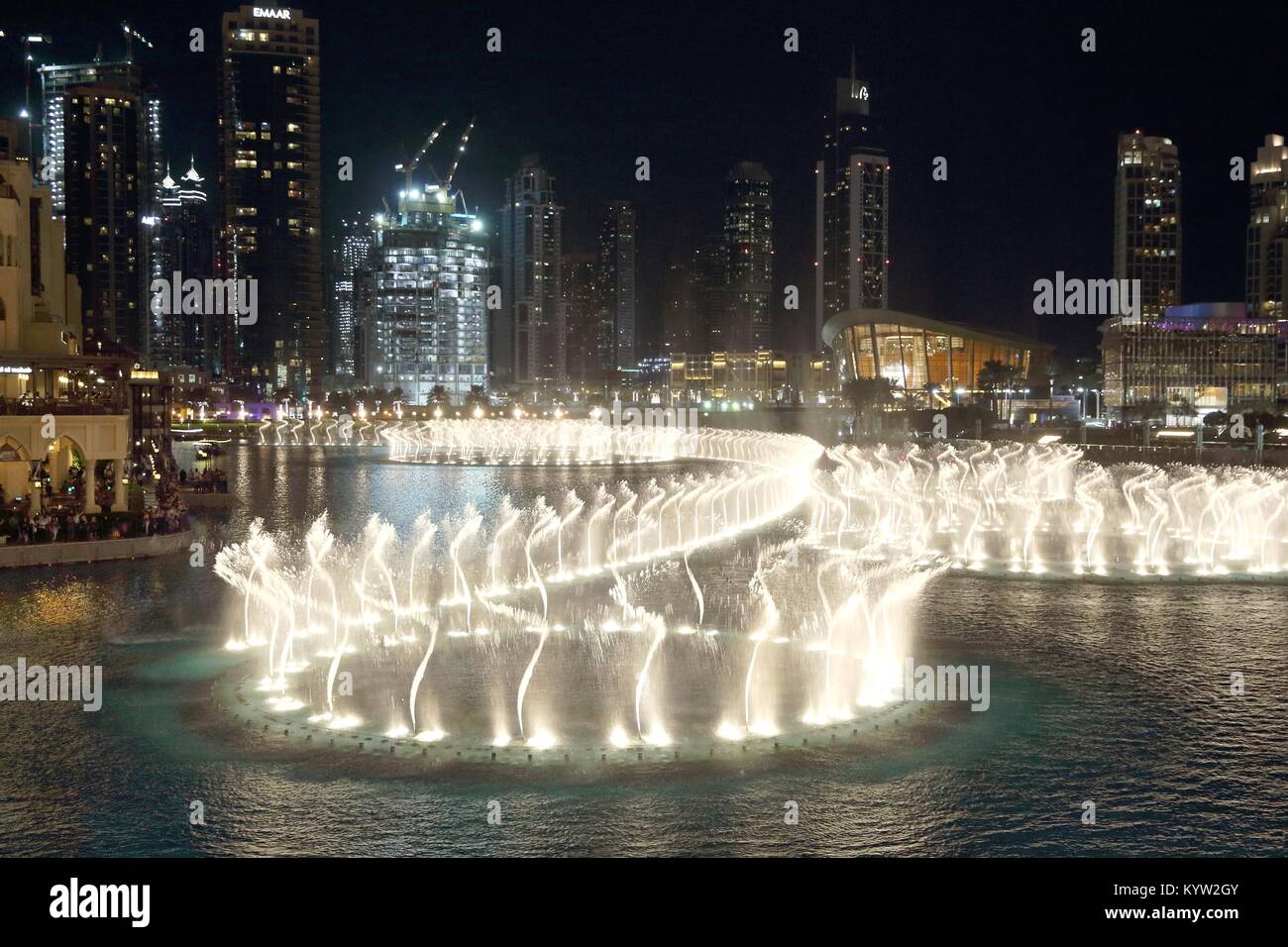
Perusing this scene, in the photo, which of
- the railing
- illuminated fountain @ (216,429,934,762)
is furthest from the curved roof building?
the railing

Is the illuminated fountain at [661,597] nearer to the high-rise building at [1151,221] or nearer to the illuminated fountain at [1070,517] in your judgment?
the illuminated fountain at [1070,517]

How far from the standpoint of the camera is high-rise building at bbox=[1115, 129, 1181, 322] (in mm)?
194625

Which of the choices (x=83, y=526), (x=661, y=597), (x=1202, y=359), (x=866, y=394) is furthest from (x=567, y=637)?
(x=1202, y=359)

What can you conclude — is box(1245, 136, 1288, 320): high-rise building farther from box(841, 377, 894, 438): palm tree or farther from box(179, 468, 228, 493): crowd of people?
box(179, 468, 228, 493): crowd of people

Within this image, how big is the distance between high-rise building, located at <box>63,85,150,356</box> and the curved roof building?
99.0m

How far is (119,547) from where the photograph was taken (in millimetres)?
30016

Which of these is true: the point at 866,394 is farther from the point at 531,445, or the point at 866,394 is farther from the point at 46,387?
the point at 46,387

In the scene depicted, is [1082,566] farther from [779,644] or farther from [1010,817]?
[1010,817]

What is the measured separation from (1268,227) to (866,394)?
11100 centimetres

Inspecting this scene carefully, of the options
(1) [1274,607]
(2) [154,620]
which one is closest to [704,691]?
(2) [154,620]

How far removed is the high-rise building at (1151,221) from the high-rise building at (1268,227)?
11465 millimetres

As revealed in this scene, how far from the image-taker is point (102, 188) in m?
171

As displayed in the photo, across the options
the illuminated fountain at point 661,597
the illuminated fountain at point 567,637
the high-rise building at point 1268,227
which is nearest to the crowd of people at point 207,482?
the illuminated fountain at point 567,637

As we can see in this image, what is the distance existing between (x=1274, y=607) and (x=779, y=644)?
10.7 metres
